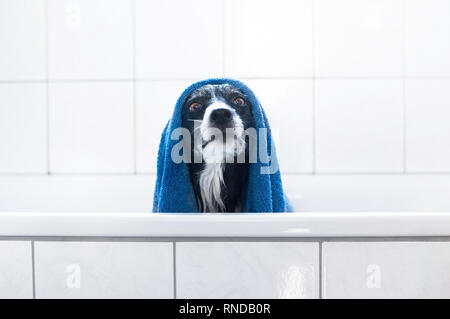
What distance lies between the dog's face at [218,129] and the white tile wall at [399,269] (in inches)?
11.7

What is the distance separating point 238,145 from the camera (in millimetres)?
715

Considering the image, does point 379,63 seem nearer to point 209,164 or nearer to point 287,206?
point 287,206

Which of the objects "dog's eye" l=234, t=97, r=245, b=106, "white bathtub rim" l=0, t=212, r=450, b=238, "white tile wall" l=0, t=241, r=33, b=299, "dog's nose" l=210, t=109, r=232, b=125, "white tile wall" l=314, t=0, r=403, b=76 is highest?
"white tile wall" l=314, t=0, r=403, b=76

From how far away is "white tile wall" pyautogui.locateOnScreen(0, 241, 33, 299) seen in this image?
0.56 metres

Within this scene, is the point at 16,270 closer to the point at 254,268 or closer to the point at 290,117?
the point at 254,268

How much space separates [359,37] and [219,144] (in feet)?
2.82

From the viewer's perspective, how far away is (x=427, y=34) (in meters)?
1.26

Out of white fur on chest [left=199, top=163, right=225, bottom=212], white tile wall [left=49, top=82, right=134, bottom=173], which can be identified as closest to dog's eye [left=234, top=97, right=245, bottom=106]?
white fur on chest [left=199, top=163, right=225, bottom=212]

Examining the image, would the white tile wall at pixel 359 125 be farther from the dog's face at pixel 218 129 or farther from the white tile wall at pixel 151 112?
the dog's face at pixel 218 129

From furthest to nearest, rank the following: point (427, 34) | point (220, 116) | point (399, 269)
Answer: point (427, 34), point (220, 116), point (399, 269)

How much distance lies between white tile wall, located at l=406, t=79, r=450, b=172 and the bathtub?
2.77 feet

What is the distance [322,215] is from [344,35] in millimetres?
949

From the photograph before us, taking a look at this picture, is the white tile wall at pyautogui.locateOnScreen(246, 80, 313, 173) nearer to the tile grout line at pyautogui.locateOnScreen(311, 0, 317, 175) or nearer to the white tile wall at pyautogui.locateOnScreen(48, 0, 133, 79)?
the tile grout line at pyautogui.locateOnScreen(311, 0, 317, 175)

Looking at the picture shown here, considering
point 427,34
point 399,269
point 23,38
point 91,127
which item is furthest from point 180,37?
point 399,269
